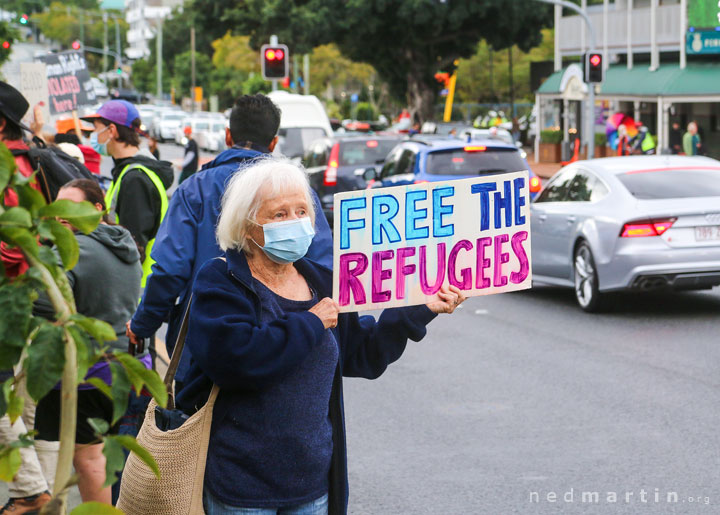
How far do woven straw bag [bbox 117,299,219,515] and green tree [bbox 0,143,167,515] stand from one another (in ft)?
3.58

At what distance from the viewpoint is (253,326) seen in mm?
3273

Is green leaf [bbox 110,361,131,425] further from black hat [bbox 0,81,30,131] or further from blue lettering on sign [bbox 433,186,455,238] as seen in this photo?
black hat [bbox 0,81,30,131]

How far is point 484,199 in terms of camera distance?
3783 mm

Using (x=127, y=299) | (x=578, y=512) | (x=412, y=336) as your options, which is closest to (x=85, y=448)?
(x=127, y=299)

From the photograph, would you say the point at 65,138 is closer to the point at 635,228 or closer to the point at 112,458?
the point at 635,228

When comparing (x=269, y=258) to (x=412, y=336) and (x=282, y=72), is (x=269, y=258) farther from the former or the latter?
(x=282, y=72)

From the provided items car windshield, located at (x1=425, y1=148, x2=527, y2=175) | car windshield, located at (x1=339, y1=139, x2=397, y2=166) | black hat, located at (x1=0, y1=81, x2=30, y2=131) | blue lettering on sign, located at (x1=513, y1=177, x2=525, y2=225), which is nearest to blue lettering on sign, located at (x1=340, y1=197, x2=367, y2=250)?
blue lettering on sign, located at (x1=513, y1=177, x2=525, y2=225)

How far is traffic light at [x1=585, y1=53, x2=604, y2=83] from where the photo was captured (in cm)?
2948

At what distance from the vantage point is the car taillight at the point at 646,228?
1108 centimetres

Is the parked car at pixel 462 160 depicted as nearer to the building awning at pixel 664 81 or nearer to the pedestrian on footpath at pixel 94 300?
the pedestrian on footpath at pixel 94 300

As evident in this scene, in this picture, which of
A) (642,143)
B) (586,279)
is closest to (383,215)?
(586,279)

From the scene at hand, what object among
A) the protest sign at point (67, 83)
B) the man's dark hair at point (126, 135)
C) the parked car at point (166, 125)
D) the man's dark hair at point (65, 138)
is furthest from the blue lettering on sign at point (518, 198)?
the parked car at point (166, 125)

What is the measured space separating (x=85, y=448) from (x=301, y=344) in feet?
6.59

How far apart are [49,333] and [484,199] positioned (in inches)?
78.5
